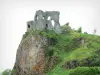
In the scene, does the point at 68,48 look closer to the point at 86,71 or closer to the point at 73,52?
the point at 73,52

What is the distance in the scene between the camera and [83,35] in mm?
123062

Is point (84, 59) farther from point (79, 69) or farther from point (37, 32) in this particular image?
point (37, 32)

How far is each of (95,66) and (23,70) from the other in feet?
81.3

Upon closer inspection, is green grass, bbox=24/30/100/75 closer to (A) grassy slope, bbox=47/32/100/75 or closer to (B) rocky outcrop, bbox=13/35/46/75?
(A) grassy slope, bbox=47/32/100/75

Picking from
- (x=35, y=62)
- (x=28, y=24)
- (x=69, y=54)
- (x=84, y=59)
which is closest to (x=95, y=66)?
(x=84, y=59)

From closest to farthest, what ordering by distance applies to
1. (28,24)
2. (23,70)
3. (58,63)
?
(58,63) < (23,70) < (28,24)

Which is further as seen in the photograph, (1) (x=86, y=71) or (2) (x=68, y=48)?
(2) (x=68, y=48)

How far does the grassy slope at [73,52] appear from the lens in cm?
10840

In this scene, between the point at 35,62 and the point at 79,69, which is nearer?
the point at 79,69

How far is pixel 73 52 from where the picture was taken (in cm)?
11362

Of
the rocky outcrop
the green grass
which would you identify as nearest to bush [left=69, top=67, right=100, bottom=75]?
the green grass

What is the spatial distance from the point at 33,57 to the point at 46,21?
11901 mm

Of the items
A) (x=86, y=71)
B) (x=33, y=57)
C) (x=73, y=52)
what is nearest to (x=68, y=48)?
(x=73, y=52)

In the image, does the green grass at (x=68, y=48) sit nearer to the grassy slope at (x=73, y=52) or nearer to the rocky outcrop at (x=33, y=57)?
the grassy slope at (x=73, y=52)
